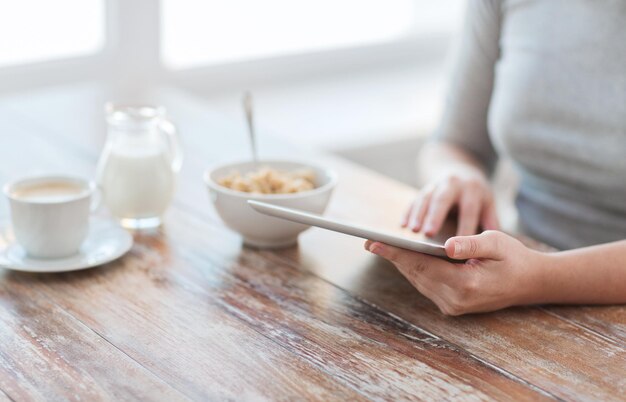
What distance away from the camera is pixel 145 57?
2650mm

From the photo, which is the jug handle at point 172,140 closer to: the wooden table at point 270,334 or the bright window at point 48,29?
the wooden table at point 270,334

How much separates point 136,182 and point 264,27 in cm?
169

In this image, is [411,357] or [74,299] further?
[74,299]

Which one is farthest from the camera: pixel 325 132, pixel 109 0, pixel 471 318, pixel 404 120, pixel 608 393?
pixel 404 120

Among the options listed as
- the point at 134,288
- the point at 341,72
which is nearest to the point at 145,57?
the point at 341,72

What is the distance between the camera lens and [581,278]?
1.13 m

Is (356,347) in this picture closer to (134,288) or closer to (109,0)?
(134,288)

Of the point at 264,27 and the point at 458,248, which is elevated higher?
the point at 458,248

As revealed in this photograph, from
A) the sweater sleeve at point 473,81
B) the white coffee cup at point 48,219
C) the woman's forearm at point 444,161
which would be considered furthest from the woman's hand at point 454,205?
the white coffee cup at point 48,219

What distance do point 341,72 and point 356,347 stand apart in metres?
2.22

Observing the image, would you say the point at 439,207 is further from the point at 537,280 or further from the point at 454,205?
the point at 537,280

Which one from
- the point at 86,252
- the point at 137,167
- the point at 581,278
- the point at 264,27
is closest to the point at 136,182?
the point at 137,167

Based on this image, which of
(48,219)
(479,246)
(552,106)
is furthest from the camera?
(552,106)

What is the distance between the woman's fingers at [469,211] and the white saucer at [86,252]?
456 mm
